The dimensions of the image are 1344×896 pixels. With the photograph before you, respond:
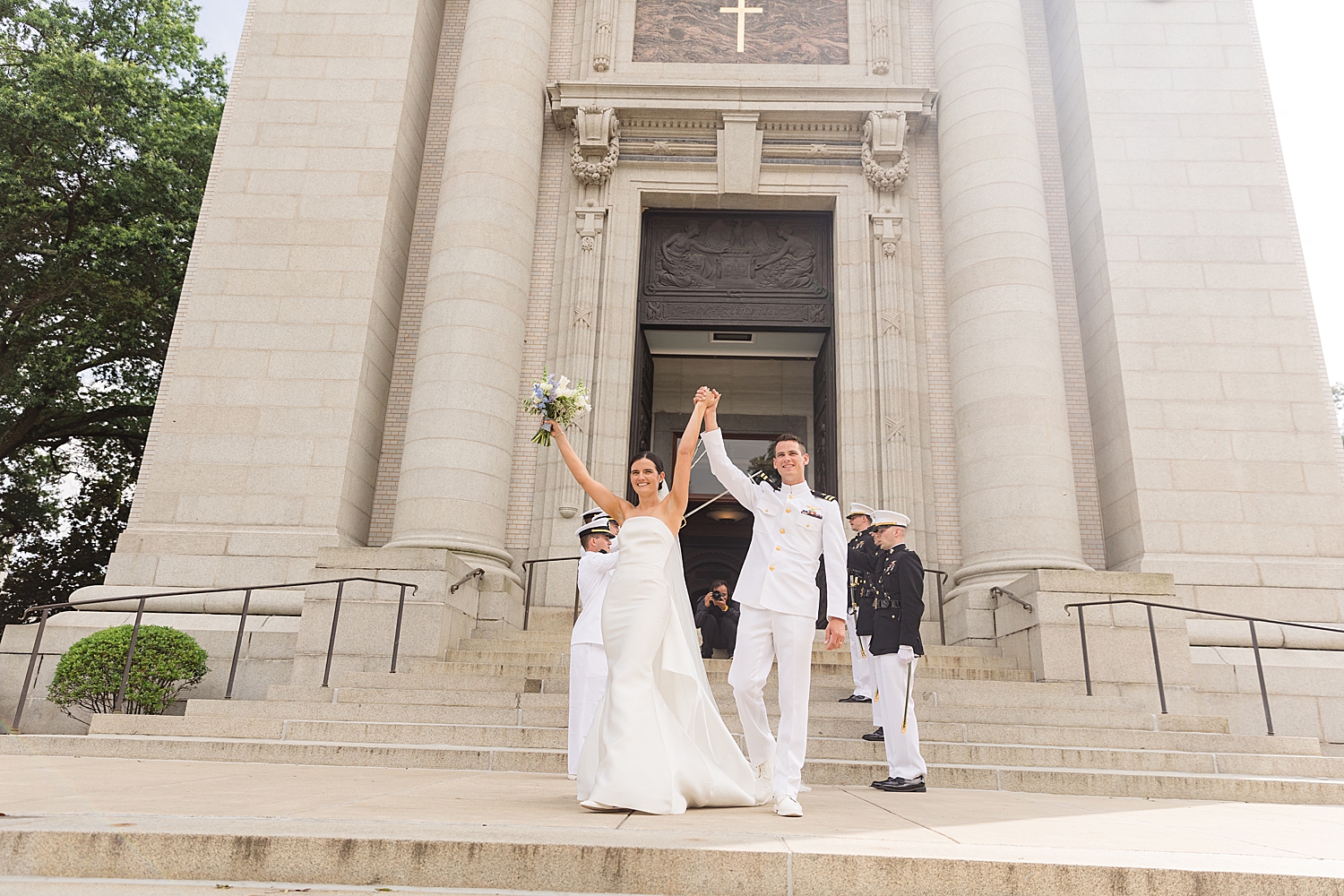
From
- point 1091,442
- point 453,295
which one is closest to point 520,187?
point 453,295

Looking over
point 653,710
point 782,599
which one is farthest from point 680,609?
point 653,710

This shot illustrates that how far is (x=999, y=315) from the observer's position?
42.2 ft

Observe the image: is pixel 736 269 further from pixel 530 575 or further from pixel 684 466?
pixel 684 466

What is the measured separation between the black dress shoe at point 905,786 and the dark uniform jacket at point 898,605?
2.84ft

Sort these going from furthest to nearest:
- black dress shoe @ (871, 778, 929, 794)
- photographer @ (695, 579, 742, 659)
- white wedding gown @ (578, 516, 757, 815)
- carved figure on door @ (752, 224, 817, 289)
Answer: carved figure on door @ (752, 224, 817, 289)
photographer @ (695, 579, 742, 659)
black dress shoe @ (871, 778, 929, 794)
white wedding gown @ (578, 516, 757, 815)

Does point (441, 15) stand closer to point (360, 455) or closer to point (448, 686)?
point (360, 455)

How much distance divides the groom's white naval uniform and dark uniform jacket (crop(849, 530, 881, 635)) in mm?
1616

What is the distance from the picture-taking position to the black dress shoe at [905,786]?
595 centimetres

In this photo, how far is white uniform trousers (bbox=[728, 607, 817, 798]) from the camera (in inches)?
194

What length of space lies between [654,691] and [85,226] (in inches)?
754

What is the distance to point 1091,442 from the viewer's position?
13.5m

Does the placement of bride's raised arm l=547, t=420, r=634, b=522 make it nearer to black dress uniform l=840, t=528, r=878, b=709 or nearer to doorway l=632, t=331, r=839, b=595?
black dress uniform l=840, t=528, r=878, b=709

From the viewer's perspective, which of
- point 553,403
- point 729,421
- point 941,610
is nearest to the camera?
point 553,403

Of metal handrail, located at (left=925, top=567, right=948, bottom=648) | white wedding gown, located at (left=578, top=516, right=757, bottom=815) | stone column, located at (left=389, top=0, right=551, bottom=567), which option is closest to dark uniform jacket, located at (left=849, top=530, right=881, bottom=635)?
white wedding gown, located at (left=578, top=516, right=757, bottom=815)
